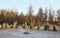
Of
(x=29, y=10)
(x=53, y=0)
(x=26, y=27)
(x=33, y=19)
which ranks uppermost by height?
(x=53, y=0)

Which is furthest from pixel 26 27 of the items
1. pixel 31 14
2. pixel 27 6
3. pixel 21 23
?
pixel 27 6

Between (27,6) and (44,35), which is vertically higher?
(27,6)

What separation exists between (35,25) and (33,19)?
0.28 ft

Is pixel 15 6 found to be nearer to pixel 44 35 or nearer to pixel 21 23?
pixel 21 23

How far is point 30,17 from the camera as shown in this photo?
1.64m

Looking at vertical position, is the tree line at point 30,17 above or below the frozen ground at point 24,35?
above

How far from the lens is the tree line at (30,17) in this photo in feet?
5.25

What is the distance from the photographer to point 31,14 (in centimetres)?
163

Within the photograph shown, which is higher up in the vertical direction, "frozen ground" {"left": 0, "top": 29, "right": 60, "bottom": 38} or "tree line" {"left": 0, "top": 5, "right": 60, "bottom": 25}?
"tree line" {"left": 0, "top": 5, "right": 60, "bottom": 25}

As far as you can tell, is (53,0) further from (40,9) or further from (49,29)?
(49,29)

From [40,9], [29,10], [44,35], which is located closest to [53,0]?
[40,9]

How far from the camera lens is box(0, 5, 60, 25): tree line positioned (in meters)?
1.60

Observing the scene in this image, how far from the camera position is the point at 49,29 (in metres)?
1.59

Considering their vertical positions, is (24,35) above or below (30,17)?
below
